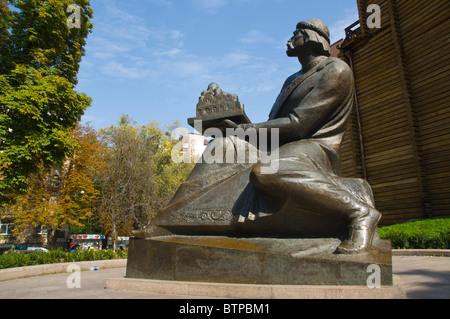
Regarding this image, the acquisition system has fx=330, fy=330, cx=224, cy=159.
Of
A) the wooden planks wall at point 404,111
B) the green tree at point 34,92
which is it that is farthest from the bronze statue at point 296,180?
the wooden planks wall at point 404,111

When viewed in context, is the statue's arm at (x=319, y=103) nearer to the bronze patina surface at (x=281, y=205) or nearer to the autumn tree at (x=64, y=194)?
the bronze patina surface at (x=281, y=205)

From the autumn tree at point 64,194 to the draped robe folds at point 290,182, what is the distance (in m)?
18.9

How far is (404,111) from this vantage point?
16062mm

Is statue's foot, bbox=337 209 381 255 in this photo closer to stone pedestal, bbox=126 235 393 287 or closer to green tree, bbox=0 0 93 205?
stone pedestal, bbox=126 235 393 287

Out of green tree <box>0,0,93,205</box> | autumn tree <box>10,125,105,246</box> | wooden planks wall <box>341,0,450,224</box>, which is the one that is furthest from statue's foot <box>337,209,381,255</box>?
autumn tree <box>10,125,105,246</box>

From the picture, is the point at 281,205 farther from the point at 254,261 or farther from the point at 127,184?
the point at 127,184

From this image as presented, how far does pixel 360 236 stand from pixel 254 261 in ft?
3.30

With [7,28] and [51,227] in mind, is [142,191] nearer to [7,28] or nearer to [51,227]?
[51,227]

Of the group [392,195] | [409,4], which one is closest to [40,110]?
[392,195]

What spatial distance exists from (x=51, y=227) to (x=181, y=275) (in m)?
23.0

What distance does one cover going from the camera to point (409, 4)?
54.2ft

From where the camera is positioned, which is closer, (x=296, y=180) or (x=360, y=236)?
(x=360, y=236)

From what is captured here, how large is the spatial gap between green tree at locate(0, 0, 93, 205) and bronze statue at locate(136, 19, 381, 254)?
36.1 ft

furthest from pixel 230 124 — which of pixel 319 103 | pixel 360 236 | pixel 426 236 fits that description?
pixel 426 236
